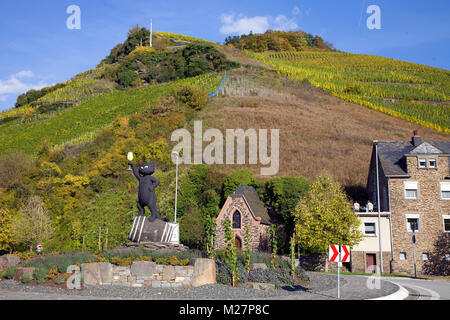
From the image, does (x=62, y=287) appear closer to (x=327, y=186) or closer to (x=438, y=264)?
(x=327, y=186)

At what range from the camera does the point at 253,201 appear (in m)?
41.4

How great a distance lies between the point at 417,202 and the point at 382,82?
3321 inches

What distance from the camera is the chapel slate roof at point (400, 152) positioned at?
122ft

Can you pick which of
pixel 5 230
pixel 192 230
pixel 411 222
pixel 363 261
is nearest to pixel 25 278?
pixel 192 230

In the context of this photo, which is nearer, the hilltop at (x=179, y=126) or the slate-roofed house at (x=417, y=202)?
the slate-roofed house at (x=417, y=202)

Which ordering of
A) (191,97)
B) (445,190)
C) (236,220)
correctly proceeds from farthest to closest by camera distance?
(191,97) → (236,220) → (445,190)

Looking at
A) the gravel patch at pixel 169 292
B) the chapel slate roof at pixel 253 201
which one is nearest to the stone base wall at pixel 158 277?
the gravel patch at pixel 169 292

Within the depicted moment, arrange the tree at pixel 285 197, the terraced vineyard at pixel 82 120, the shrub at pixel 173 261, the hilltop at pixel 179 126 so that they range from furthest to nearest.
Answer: the terraced vineyard at pixel 82 120, the hilltop at pixel 179 126, the tree at pixel 285 197, the shrub at pixel 173 261

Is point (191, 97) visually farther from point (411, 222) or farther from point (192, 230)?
point (411, 222)

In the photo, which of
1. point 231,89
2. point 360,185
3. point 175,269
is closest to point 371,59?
point 231,89

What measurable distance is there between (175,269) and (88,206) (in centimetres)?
3062

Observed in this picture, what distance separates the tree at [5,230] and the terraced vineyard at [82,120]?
22.9m

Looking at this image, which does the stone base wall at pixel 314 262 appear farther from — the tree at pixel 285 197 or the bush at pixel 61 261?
the bush at pixel 61 261

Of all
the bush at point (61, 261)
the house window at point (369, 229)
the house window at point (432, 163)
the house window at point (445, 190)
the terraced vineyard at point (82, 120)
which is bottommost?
the bush at point (61, 261)
